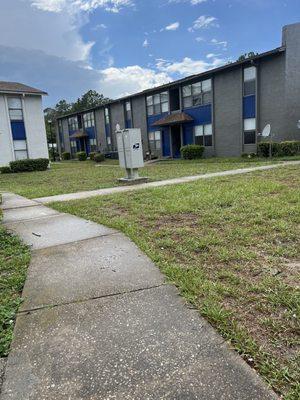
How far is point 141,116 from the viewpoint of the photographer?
32250 millimetres

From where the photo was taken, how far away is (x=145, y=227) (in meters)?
5.23

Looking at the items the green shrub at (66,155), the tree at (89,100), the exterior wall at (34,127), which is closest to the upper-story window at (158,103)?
the exterior wall at (34,127)

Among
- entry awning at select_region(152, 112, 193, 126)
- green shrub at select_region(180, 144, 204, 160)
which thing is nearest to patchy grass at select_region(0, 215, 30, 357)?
green shrub at select_region(180, 144, 204, 160)

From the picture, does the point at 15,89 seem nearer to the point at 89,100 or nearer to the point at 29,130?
the point at 29,130

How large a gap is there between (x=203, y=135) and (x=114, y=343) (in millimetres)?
24709

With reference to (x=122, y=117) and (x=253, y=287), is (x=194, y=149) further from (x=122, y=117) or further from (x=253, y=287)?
(x=253, y=287)

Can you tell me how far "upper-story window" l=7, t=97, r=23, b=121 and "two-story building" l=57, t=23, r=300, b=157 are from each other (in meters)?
11.0

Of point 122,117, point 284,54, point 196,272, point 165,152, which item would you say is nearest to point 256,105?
point 284,54

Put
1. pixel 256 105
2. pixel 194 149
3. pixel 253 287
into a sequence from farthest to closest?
pixel 194 149
pixel 256 105
pixel 253 287

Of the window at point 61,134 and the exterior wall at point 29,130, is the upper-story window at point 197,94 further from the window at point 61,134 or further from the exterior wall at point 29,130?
the window at point 61,134

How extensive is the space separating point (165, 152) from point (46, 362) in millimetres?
28619

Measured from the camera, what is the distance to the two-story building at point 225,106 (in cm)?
1959

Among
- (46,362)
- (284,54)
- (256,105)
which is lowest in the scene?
(46,362)

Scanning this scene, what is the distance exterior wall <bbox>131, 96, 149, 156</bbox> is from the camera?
31.8 m
